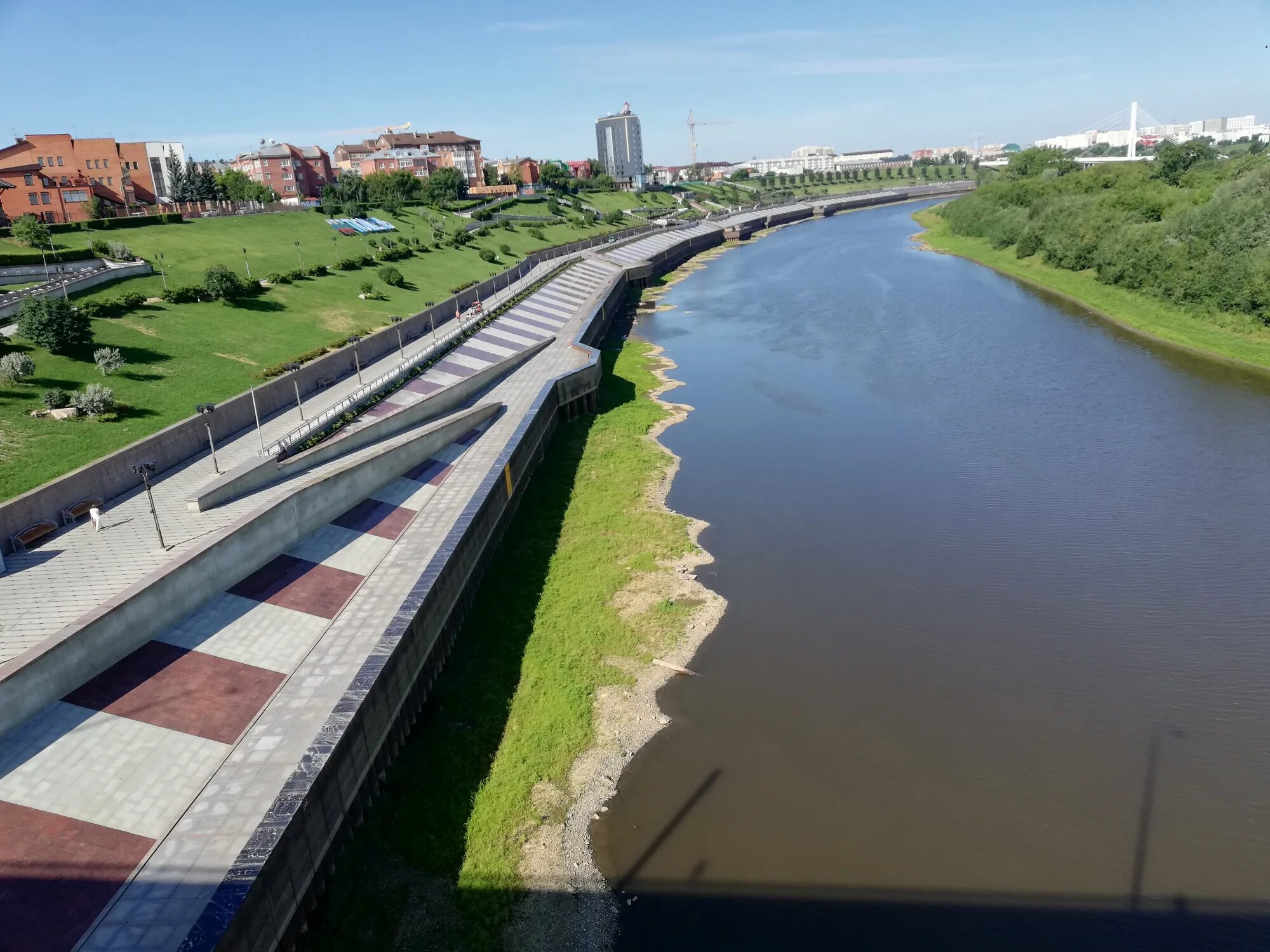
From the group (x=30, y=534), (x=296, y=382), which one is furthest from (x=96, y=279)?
(x=30, y=534)

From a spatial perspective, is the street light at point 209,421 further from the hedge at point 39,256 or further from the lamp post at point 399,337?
the hedge at point 39,256

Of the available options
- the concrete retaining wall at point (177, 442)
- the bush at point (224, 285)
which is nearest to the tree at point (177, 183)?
the bush at point (224, 285)

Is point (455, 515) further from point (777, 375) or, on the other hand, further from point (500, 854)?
point (777, 375)

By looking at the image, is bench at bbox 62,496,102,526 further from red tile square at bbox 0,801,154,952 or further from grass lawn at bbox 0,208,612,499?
red tile square at bbox 0,801,154,952

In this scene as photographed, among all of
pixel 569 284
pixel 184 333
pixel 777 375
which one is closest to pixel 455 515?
pixel 184 333

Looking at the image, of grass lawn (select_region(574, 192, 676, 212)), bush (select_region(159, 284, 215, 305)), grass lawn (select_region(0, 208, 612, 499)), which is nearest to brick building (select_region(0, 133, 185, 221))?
grass lawn (select_region(0, 208, 612, 499))

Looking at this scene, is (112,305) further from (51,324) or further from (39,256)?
(39,256)

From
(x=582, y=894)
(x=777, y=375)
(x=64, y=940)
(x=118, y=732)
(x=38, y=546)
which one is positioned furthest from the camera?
(x=777, y=375)
